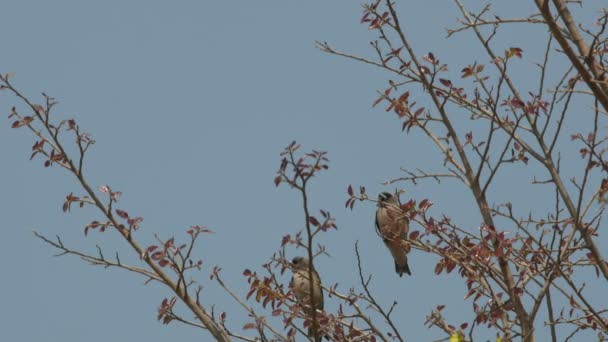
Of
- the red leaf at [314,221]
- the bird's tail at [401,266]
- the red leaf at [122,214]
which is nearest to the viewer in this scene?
the red leaf at [314,221]

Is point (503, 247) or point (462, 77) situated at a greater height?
point (462, 77)

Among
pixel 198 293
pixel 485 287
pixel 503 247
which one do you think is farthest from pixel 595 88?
pixel 198 293

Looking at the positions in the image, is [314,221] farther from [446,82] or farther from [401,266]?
[401,266]

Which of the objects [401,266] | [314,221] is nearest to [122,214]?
[314,221]

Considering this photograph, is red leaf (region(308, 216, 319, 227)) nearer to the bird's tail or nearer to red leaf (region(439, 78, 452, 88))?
red leaf (region(439, 78, 452, 88))

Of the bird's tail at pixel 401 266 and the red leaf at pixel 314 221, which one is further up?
the bird's tail at pixel 401 266

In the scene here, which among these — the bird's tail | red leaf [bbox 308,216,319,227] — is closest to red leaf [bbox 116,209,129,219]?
red leaf [bbox 308,216,319,227]

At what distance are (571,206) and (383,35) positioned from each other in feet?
5.16

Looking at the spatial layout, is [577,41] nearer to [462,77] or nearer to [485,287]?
[462,77]

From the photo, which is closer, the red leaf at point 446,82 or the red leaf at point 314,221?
the red leaf at point 314,221

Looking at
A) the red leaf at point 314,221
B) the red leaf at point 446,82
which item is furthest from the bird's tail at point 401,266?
the red leaf at point 314,221

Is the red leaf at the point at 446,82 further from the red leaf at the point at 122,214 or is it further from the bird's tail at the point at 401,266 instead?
the bird's tail at the point at 401,266

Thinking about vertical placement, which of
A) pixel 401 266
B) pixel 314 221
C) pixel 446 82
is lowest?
pixel 314 221

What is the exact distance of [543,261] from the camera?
541 centimetres
